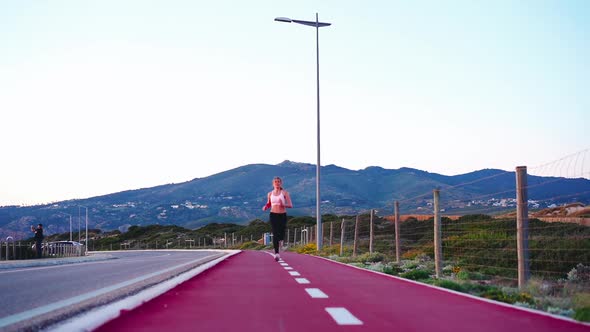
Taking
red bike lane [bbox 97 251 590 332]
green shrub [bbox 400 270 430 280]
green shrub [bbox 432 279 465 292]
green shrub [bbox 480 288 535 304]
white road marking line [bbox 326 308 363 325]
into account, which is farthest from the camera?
green shrub [bbox 400 270 430 280]

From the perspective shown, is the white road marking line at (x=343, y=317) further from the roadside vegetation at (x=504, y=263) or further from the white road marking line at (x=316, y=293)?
the roadside vegetation at (x=504, y=263)

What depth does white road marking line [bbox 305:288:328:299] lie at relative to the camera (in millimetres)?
8610

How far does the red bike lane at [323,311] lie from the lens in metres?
6.02

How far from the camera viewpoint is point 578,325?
20.0 feet

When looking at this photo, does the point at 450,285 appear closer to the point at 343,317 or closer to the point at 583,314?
the point at 583,314

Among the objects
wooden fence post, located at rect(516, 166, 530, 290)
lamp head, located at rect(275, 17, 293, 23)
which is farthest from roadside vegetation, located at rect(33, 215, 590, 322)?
lamp head, located at rect(275, 17, 293, 23)

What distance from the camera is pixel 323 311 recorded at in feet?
23.1

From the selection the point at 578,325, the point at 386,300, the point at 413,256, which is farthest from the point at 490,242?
the point at 578,325

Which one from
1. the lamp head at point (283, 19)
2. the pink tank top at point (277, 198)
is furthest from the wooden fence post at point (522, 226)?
the lamp head at point (283, 19)

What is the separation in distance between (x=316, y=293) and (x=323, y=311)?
202 cm

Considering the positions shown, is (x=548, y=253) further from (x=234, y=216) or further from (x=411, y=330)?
(x=234, y=216)

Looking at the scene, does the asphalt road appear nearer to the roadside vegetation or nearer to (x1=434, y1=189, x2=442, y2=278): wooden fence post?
the roadside vegetation

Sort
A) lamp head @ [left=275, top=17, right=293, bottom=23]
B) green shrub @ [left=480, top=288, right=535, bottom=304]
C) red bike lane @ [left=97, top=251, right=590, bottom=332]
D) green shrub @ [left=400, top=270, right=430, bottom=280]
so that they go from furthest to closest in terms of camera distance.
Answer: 1. lamp head @ [left=275, top=17, right=293, bottom=23]
2. green shrub @ [left=400, top=270, right=430, bottom=280]
3. green shrub @ [left=480, top=288, right=535, bottom=304]
4. red bike lane @ [left=97, top=251, right=590, bottom=332]

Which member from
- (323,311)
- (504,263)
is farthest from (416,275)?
(504,263)
